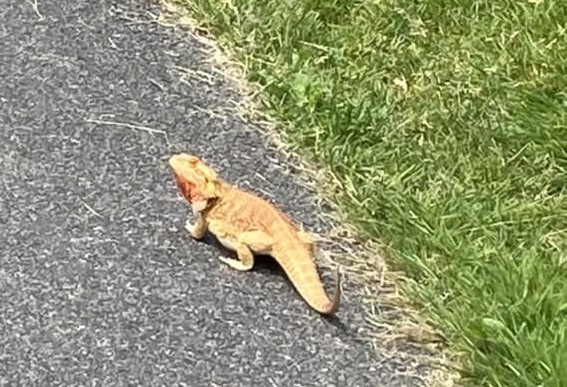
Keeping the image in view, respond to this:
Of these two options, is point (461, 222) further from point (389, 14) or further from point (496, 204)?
point (389, 14)

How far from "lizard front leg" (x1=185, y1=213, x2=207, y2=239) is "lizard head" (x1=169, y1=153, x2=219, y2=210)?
0.19 feet

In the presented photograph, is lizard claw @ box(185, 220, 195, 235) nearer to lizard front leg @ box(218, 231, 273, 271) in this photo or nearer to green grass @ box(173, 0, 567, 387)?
lizard front leg @ box(218, 231, 273, 271)

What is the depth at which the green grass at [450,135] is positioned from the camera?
383 cm

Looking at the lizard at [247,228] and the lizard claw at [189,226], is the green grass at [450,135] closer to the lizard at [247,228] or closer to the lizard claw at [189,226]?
the lizard at [247,228]

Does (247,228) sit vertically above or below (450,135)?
below

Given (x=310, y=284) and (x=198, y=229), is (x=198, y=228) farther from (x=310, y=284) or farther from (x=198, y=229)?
(x=310, y=284)

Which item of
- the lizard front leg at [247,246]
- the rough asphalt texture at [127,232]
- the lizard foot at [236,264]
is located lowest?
the rough asphalt texture at [127,232]

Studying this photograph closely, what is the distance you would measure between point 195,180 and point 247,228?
0.68 ft

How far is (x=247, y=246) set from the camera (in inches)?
161

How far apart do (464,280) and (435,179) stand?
50 cm

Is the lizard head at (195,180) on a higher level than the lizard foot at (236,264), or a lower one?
higher

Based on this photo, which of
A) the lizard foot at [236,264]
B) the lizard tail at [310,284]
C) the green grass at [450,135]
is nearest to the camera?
the green grass at [450,135]

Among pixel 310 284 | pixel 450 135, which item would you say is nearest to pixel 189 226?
pixel 310 284

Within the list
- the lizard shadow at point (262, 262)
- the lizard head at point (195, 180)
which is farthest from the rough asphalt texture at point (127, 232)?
the lizard head at point (195, 180)
